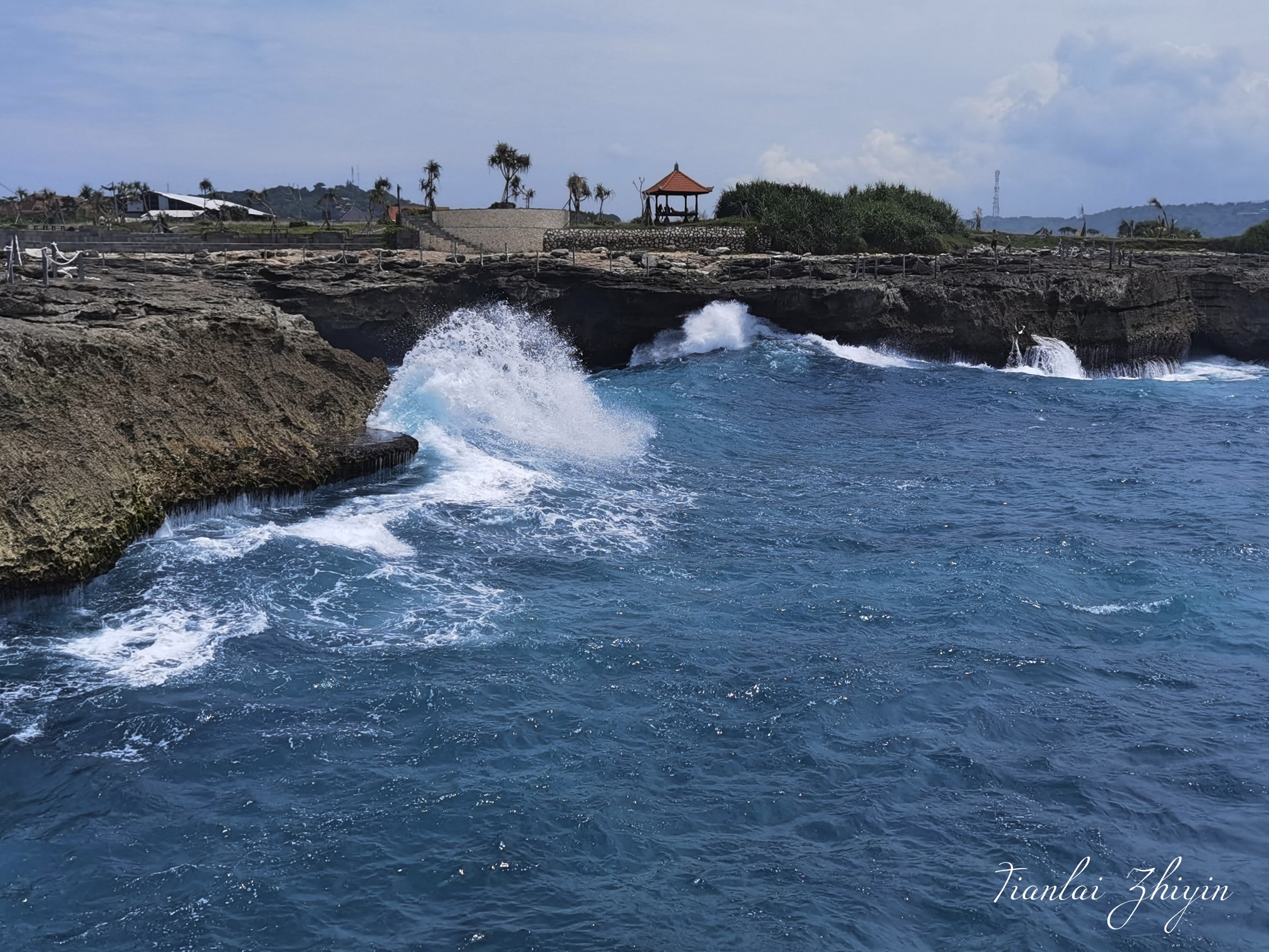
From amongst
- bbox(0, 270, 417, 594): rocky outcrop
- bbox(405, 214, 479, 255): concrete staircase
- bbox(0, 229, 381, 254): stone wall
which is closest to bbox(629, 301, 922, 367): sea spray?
bbox(405, 214, 479, 255): concrete staircase

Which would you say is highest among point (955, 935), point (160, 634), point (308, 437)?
point (308, 437)

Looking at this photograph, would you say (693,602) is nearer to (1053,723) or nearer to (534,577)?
(534,577)

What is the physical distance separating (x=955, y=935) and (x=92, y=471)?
38.9 feet

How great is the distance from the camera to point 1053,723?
1088 centimetres

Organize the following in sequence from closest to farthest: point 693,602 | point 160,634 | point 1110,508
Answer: point 160,634 < point 693,602 < point 1110,508

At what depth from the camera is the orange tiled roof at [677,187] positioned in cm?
5259

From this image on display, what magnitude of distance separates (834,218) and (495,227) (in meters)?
15.3

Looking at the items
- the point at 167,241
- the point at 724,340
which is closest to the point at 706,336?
the point at 724,340

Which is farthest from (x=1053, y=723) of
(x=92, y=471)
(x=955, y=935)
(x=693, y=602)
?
(x=92, y=471)

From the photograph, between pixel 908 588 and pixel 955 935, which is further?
pixel 908 588

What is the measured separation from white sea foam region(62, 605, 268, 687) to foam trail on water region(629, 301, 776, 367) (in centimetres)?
2219

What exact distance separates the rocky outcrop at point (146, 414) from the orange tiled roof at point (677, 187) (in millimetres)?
33560

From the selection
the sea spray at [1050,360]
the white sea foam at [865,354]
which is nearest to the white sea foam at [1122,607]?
the white sea foam at [865,354]

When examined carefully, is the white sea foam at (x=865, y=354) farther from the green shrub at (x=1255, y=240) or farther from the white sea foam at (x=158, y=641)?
the green shrub at (x=1255, y=240)
